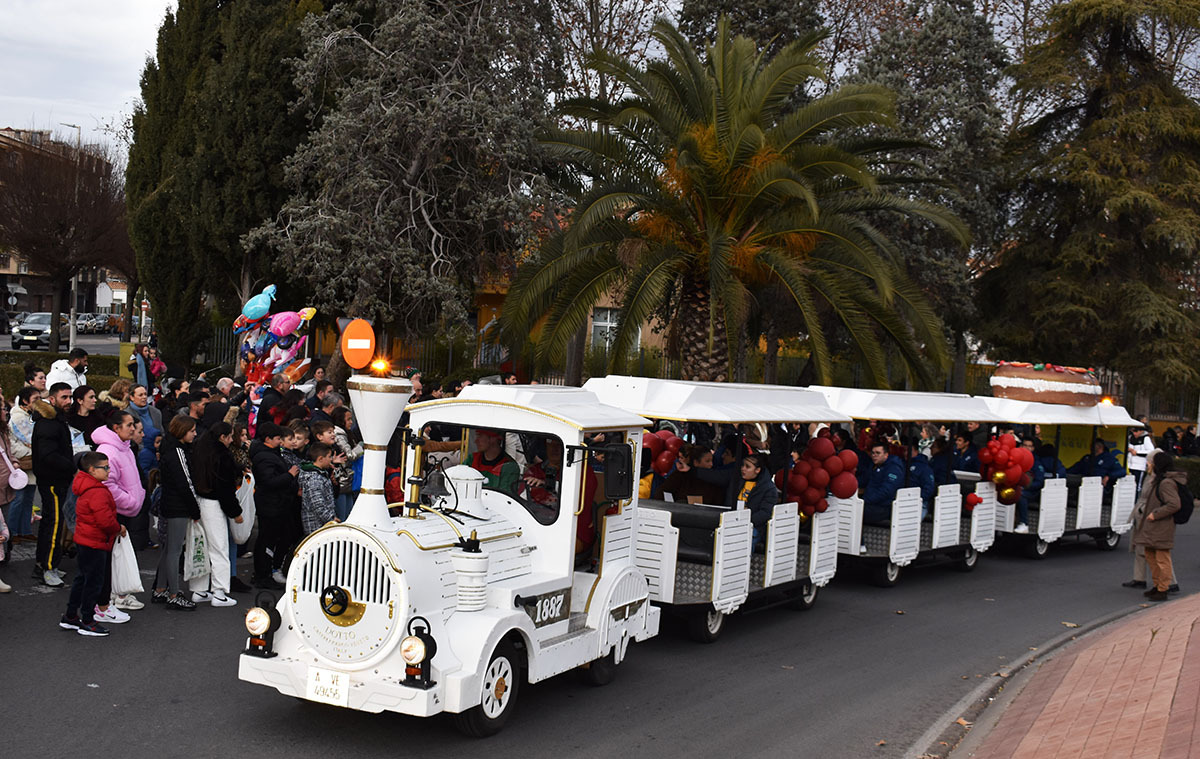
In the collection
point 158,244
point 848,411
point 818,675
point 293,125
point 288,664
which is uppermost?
point 293,125

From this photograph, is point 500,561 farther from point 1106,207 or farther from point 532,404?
point 1106,207

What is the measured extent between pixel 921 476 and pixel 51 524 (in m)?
9.98

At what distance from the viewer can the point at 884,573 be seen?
44.3 feet

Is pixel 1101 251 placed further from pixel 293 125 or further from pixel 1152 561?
pixel 293 125

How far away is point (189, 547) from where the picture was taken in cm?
959

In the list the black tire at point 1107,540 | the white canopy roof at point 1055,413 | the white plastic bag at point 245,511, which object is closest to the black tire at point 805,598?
the white canopy roof at point 1055,413

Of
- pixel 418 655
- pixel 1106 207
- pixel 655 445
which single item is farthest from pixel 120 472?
pixel 1106 207

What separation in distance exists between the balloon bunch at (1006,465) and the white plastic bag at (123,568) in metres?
11.4

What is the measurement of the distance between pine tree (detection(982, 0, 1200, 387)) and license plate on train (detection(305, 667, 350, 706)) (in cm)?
2591

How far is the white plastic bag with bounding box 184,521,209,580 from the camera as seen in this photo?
31.2ft

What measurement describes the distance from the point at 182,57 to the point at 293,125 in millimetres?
3532

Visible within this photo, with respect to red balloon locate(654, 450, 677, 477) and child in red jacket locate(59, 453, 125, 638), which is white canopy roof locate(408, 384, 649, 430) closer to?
child in red jacket locate(59, 453, 125, 638)

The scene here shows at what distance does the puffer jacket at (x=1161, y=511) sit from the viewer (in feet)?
43.0

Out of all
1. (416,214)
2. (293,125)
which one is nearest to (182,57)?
(293,125)
